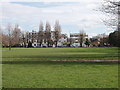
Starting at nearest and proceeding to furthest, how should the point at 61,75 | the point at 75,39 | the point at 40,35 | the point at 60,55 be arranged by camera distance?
the point at 61,75
the point at 60,55
the point at 40,35
the point at 75,39

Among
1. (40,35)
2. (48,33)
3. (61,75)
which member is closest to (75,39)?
(48,33)

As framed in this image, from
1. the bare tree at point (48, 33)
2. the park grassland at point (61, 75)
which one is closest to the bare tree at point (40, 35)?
the bare tree at point (48, 33)

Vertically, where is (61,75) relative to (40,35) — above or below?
below

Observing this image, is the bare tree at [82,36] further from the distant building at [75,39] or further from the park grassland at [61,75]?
the park grassland at [61,75]

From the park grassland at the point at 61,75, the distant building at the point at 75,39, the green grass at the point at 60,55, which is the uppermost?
the distant building at the point at 75,39

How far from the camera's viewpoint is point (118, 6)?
23906 millimetres

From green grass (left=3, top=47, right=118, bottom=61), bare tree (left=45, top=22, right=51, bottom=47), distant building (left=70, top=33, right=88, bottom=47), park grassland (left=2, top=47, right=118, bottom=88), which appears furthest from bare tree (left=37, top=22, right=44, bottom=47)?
park grassland (left=2, top=47, right=118, bottom=88)

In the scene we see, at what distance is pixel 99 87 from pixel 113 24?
16.2 meters

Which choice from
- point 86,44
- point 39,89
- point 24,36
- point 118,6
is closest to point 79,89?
point 39,89

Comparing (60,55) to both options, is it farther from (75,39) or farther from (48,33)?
(75,39)

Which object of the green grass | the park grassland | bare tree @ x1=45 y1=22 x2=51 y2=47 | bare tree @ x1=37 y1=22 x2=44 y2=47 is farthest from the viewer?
bare tree @ x1=45 y1=22 x2=51 y2=47

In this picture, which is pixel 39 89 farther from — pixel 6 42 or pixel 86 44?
pixel 86 44

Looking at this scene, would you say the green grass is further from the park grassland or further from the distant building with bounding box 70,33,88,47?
the distant building with bounding box 70,33,88,47

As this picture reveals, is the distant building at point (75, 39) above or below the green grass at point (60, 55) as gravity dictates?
above
